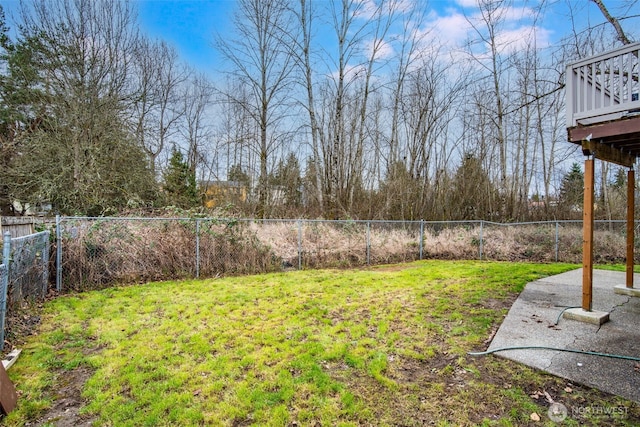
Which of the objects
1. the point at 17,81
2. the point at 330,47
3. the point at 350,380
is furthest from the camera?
the point at 330,47

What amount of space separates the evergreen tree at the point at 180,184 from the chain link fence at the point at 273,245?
4.47 meters

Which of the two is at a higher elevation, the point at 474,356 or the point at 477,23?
the point at 477,23

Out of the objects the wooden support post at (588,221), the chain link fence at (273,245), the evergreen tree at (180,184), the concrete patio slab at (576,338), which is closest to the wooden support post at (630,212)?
the concrete patio slab at (576,338)

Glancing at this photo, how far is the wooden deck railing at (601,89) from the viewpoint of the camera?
3412mm

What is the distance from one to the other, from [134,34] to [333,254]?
10462 millimetres

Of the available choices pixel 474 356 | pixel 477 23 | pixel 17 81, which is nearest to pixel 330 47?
pixel 477 23

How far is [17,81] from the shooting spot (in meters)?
10.6

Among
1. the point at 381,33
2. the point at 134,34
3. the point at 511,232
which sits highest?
the point at 381,33

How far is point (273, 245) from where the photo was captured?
8.45 meters

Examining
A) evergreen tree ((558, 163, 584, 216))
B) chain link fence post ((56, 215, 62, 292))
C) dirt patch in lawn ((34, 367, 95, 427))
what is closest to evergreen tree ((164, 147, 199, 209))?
chain link fence post ((56, 215, 62, 292))

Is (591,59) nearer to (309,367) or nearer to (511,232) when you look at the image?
(309,367)

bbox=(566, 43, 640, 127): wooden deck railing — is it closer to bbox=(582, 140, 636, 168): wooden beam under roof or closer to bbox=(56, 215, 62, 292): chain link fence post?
bbox=(582, 140, 636, 168): wooden beam under roof

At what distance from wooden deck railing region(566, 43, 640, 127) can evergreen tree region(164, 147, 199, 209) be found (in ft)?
36.1

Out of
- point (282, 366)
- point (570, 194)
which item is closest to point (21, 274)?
point (282, 366)
